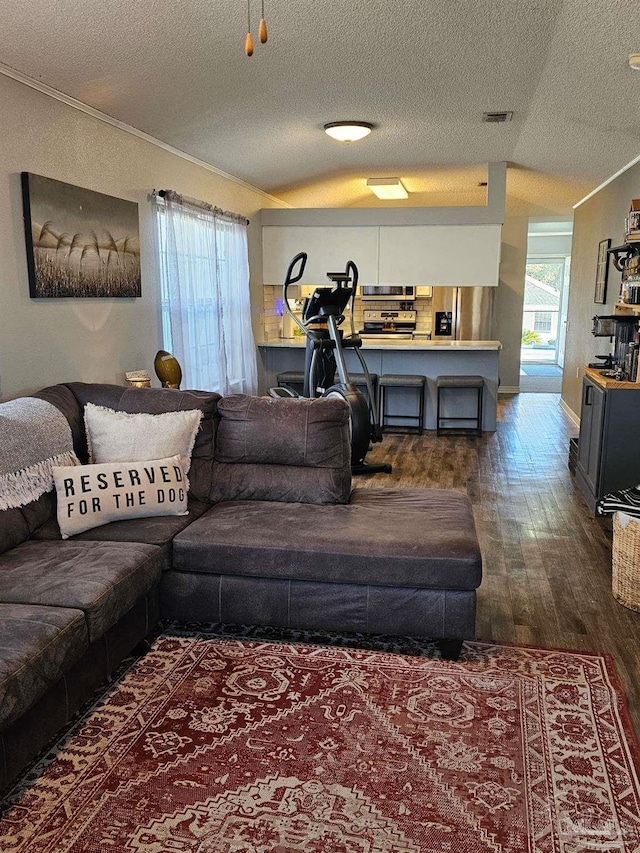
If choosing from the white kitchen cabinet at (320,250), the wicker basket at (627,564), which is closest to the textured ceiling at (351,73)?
the white kitchen cabinet at (320,250)

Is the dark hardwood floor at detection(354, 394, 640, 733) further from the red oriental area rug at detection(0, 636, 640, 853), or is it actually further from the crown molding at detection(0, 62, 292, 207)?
the crown molding at detection(0, 62, 292, 207)

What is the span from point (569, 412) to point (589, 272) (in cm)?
162

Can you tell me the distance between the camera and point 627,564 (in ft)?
10.6

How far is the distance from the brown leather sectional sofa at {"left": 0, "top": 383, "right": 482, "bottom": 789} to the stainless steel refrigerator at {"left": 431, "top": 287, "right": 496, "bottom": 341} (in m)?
5.66

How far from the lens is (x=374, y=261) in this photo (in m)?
7.71

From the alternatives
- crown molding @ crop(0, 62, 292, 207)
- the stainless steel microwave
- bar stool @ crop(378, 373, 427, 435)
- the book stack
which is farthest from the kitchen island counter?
the book stack

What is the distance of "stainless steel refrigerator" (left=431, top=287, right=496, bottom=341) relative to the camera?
8.75 m

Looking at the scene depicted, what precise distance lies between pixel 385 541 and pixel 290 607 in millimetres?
471

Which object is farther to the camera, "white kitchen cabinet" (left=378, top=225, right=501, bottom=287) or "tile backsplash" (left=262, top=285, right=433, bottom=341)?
"tile backsplash" (left=262, top=285, right=433, bottom=341)

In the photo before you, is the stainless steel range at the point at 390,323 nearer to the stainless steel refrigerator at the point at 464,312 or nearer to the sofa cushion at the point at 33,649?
the stainless steel refrigerator at the point at 464,312

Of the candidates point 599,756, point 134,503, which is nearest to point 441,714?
point 599,756

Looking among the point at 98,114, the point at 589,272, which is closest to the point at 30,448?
the point at 98,114

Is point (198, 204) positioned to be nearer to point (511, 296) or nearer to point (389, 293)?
point (389, 293)

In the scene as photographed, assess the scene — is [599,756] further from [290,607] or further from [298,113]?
[298,113]
